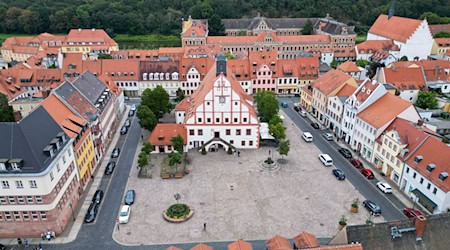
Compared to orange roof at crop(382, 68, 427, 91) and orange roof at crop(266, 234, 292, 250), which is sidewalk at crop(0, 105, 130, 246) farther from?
orange roof at crop(382, 68, 427, 91)

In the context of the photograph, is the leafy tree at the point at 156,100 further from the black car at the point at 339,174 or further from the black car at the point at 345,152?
the black car at the point at 339,174

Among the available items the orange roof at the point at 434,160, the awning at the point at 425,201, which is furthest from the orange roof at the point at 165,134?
the awning at the point at 425,201

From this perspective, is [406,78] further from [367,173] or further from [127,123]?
[127,123]

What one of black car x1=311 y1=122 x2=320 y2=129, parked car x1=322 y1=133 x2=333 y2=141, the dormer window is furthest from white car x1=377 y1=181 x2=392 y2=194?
black car x1=311 y1=122 x2=320 y2=129

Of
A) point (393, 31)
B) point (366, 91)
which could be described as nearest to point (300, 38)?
point (393, 31)

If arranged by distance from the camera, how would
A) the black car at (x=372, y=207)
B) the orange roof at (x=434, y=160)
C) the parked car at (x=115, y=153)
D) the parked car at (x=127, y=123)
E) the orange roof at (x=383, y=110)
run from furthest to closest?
the parked car at (x=127, y=123) < the parked car at (x=115, y=153) < the orange roof at (x=383, y=110) < the black car at (x=372, y=207) < the orange roof at (x=434, y=160)

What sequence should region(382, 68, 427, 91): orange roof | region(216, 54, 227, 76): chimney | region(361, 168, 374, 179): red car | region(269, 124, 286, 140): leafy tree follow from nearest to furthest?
region(361, 168, 374, 179): red car < region(269, 124, 286, 140): leafy tree < region(216, 54, 227, 76): chimney < region(382, 68, 427, 91): orange roof
